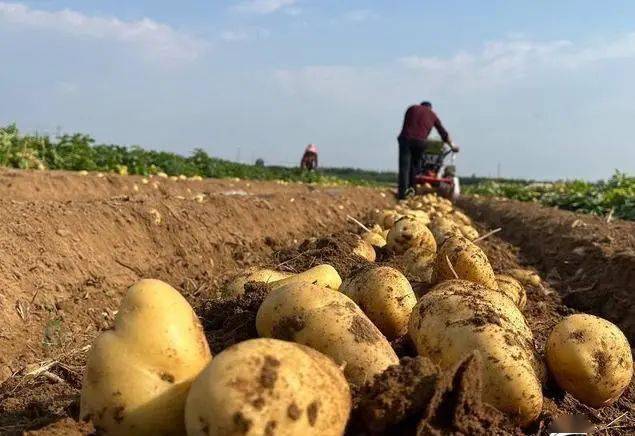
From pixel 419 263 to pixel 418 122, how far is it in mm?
12417

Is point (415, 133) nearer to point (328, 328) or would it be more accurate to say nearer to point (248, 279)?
point (248, 279)

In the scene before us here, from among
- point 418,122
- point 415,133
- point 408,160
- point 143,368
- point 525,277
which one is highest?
point 418,122

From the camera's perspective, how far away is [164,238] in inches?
366

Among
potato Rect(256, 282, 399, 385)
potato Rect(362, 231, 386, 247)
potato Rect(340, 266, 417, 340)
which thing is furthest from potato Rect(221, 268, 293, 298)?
potato Rect(362, 231, 386, 247)

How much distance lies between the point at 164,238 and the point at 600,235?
7.07m

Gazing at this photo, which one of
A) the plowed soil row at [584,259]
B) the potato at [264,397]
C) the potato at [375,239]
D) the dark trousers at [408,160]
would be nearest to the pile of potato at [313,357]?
the potato at [264,397]

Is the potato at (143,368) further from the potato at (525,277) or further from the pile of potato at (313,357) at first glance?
the potato at (525,277)

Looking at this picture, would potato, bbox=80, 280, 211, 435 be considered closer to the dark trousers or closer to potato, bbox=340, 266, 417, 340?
potato, bbox=340, 266, 417, 340

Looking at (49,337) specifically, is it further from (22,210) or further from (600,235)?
(600,235)

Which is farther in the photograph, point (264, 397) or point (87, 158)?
point (87, 158)

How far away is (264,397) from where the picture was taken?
229cm

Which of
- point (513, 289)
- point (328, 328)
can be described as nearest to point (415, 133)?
point (513, 289)

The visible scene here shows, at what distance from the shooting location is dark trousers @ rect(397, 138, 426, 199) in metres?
18.4

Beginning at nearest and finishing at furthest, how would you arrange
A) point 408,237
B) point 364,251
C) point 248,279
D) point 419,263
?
point 248,279 → point 419,263 → point 364,251 → point 408,237
